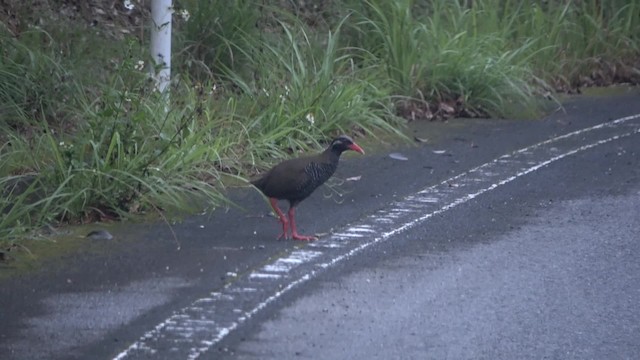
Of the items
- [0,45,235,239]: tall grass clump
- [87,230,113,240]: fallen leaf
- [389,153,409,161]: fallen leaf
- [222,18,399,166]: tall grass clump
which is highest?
[0,45,235,239]: tall grass clump

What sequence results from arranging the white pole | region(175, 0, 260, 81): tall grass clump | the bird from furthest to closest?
1. region(175, 0, 260, 81): tall grass clump
2. the white pole
3. the bird

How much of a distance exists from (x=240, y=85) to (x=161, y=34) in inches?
48.1

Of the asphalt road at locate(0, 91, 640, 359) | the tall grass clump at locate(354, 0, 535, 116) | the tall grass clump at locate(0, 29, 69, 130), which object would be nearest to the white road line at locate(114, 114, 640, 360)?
the asphalt road at locate(0, 91, 640, 359)

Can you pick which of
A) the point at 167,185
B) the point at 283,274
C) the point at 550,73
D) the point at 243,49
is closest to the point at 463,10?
the point at 550,73

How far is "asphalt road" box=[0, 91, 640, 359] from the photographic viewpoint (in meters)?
6.01

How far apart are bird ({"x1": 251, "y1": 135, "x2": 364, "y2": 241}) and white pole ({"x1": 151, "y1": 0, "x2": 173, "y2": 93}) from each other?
251 centimetres

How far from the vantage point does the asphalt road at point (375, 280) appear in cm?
601

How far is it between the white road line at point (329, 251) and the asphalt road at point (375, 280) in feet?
0.05

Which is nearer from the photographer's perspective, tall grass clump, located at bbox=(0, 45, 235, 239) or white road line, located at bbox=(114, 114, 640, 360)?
white road line, located at bbox=(114, 114, 640, 360)

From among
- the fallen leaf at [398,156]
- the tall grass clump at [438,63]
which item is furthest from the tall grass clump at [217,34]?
the fallen leaf at [398,156]

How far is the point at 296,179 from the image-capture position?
7699 millimetres

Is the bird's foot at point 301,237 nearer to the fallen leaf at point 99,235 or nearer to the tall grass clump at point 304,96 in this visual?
the fallen leaf at point 99,235

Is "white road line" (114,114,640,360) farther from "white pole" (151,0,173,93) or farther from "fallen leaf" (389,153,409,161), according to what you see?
"white pole" (151,0,173,93)

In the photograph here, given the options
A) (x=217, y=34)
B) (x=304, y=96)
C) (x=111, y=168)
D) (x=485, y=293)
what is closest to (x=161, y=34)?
(x=304, y=96)
